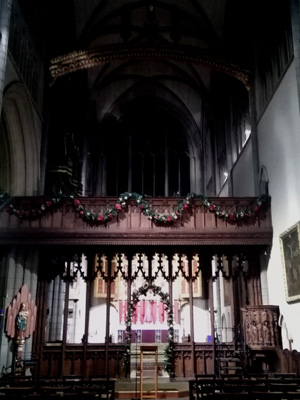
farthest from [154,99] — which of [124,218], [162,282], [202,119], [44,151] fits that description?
[124,218]

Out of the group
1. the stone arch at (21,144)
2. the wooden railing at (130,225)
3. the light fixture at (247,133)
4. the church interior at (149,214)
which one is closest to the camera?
the church interior at (149,214)

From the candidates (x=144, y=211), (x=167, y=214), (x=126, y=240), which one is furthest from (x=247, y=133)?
(x=126, y=240)

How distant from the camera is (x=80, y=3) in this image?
17.3m

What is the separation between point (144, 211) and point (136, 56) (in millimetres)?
5292

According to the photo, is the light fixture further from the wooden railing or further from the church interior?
the wooden railing

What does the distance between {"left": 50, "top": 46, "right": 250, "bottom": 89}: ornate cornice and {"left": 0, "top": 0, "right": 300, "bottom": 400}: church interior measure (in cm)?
5

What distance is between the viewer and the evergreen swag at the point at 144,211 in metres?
12.2

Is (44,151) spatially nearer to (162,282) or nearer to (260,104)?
(260,104)

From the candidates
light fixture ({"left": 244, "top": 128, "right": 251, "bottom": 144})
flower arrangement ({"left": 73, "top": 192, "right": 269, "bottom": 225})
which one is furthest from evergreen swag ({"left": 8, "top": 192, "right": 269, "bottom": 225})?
light fixture ({"left": 244, "top": 128, "right": 251, "bottom": 144})

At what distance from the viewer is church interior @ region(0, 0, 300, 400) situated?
35.1 ft

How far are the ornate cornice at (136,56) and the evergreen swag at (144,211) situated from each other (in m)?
4.38

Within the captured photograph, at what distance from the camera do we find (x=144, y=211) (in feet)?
40.5

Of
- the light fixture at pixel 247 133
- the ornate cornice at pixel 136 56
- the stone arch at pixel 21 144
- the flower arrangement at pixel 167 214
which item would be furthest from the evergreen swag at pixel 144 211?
the ornate cornice at pixel 136 56

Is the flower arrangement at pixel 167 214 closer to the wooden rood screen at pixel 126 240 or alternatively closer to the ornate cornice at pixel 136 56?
the wooden rood screen at pixel 126 240
